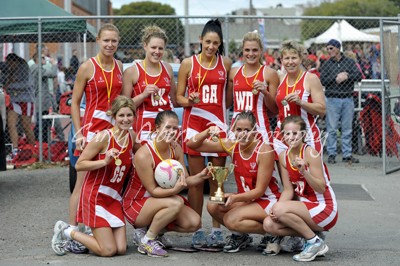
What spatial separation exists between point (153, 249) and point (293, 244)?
1351 mm

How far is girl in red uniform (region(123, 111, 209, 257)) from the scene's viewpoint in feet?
25.3

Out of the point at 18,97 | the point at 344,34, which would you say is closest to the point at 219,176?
the point at 18,97

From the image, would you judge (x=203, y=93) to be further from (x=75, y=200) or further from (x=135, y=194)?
(x=75, y=200)

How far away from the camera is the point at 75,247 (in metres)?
7.85

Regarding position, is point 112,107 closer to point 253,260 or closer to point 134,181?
point 134,181

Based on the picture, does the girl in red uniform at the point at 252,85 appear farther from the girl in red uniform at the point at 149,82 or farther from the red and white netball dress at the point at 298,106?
the girl in red uniform at the point at 149,82

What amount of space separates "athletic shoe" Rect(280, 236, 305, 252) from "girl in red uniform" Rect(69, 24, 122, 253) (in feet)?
6.99

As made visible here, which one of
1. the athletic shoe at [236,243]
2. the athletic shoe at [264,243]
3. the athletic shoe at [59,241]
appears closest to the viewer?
the athletic shoe at [59,241]

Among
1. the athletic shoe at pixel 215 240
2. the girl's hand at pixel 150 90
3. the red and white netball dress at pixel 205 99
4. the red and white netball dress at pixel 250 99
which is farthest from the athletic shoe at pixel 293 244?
the girl's hand at pixel 150 90

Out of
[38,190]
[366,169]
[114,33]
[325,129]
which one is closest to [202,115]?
[114,33]

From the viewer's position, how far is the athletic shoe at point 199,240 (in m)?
8.02

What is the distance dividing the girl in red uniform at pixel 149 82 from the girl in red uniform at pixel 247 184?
0.63 metres

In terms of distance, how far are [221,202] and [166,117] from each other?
0.97m

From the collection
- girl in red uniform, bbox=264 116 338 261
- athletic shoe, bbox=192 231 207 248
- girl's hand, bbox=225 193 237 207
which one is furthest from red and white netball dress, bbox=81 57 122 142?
girl in red uniform, bbox=264 116 338 261
